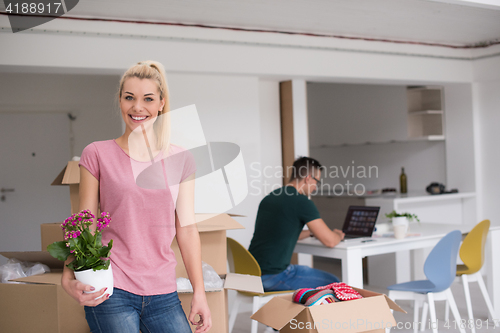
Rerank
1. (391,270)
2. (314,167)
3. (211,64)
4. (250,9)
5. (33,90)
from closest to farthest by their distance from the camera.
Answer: (314,167) → (250,9) → (211,64) → (391,270) → (33,90)

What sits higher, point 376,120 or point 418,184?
point 376,120

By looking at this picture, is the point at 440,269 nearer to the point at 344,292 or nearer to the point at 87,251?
the point at 344,292

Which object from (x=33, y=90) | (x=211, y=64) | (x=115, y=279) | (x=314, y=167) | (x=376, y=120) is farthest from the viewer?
(x=376, y=120)

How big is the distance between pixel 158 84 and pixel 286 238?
5.87ft

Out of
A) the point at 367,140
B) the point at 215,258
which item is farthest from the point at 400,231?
the point at 367,140

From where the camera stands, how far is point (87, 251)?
4.19ft

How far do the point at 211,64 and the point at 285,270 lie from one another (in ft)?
6.05

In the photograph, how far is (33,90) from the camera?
18.0ft

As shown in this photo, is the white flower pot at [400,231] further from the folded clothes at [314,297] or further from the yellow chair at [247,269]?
the folded clothes at [314,297]

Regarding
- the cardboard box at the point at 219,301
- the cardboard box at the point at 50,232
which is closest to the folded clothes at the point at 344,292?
the cardboard box at the point at 219,301

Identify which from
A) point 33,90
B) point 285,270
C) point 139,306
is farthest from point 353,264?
point 33,90

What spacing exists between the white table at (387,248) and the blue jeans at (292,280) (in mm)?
131

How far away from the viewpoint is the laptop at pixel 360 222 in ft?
11.0

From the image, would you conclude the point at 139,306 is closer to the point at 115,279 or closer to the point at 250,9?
the point at 115,279
